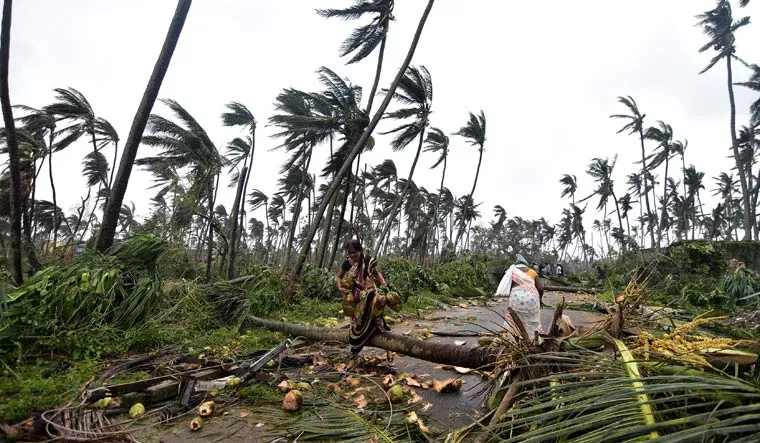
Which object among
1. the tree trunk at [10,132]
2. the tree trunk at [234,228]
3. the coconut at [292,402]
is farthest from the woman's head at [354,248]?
the tree trunk at [234,228]

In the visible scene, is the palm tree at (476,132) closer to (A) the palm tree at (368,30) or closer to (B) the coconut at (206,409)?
(A) the palm tree at (368,30)

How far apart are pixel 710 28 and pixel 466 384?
25004 mm

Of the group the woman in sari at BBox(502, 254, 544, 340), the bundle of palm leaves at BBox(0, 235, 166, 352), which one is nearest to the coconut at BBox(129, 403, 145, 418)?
the bundle of palm leaves at BBox(0, 235, 166, 352)

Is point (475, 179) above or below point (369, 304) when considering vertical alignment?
above

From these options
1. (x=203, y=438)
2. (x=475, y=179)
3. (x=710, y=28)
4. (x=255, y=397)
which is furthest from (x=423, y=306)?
(x=710, y=28)

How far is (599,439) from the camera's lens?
1.10 meters

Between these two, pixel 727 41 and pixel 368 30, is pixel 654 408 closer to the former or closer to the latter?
pixel 368 30

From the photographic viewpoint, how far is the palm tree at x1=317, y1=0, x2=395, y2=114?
11.1m

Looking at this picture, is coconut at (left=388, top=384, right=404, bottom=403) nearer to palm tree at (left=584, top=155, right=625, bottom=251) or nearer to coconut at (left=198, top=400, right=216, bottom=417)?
coconut at (left=198, top=400, right=216, bottom=417)

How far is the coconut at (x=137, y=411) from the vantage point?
2824mm

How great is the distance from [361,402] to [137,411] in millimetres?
1722

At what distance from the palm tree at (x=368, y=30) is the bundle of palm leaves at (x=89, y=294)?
853 centimetres

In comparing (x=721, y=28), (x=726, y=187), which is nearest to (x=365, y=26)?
(x=721, y=28)

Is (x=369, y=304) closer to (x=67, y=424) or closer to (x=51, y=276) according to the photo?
(x=67, y=424)
